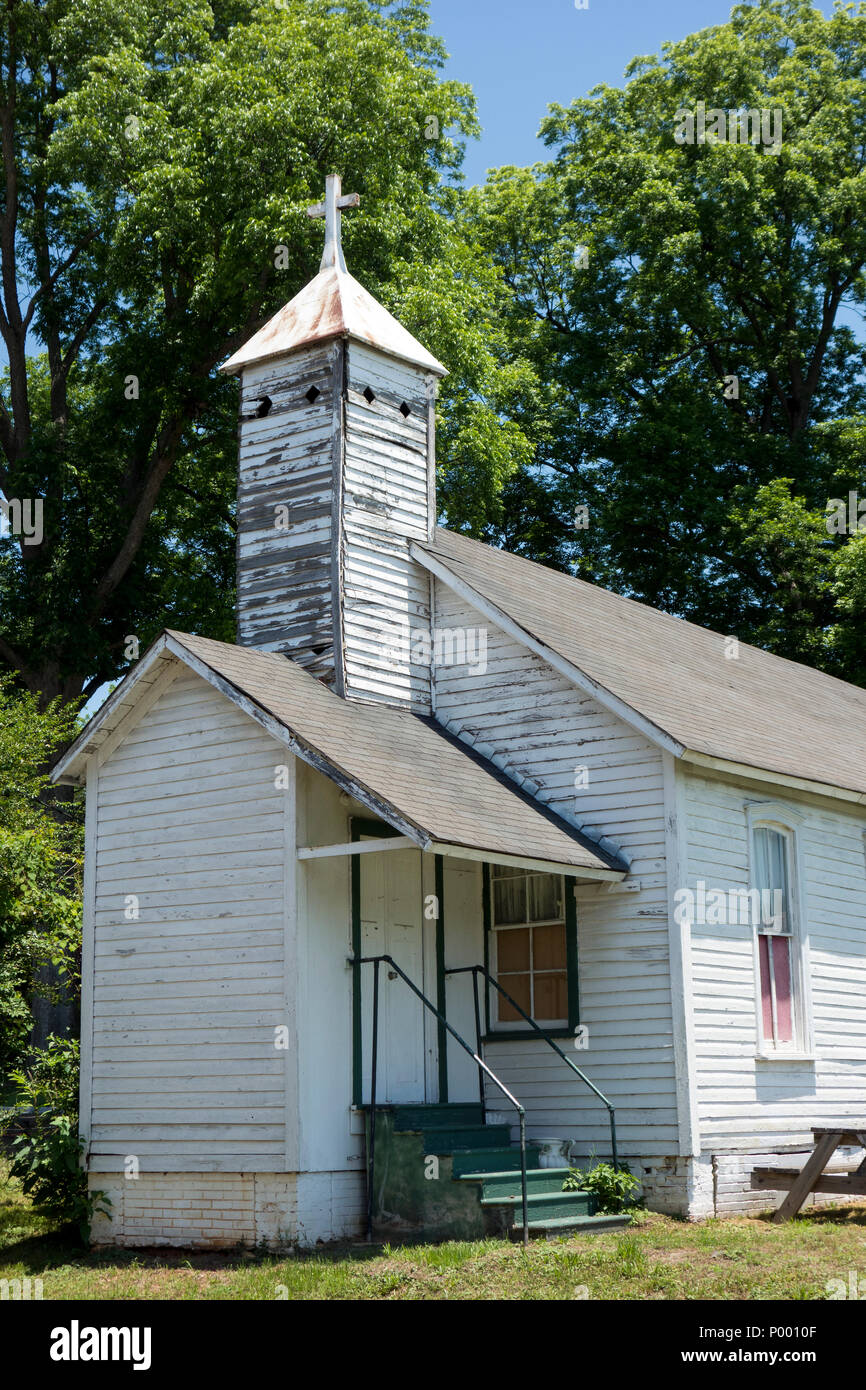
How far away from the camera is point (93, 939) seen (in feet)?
45.5

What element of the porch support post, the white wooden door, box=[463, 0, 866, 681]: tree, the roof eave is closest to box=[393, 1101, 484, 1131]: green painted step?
the porch support post

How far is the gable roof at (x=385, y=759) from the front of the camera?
11789 mm

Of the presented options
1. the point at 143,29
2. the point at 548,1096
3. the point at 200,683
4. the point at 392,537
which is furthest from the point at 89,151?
the point at 548,1096

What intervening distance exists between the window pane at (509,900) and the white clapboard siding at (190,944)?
3.00 meters

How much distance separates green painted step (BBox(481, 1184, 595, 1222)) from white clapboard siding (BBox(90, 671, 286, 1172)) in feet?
5.98

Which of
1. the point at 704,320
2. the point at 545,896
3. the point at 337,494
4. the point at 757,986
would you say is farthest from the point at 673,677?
the point at 704,320

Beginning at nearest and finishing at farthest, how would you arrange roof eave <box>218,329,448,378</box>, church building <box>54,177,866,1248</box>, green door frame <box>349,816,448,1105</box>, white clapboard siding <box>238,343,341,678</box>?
church building <box>54,177,866,1248</box> → green door frame <box>349,816,448,1105</box> → white clapboard siding <box>238,343,341,678</box> → roof eave <box>218,329,448,378</box>

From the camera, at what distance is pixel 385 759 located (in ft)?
42.1

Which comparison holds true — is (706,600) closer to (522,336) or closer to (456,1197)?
(522,336)

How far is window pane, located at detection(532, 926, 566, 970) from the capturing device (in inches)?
557

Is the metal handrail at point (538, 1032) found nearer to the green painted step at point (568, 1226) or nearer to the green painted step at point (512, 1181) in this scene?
the green painted step at point (512, 1181)

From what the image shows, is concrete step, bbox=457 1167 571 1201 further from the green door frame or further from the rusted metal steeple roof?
the rusted metal steeple roof

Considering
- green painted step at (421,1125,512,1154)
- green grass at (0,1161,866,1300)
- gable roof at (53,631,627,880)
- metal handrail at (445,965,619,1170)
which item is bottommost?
green grass at (0,1161,866,1300)
